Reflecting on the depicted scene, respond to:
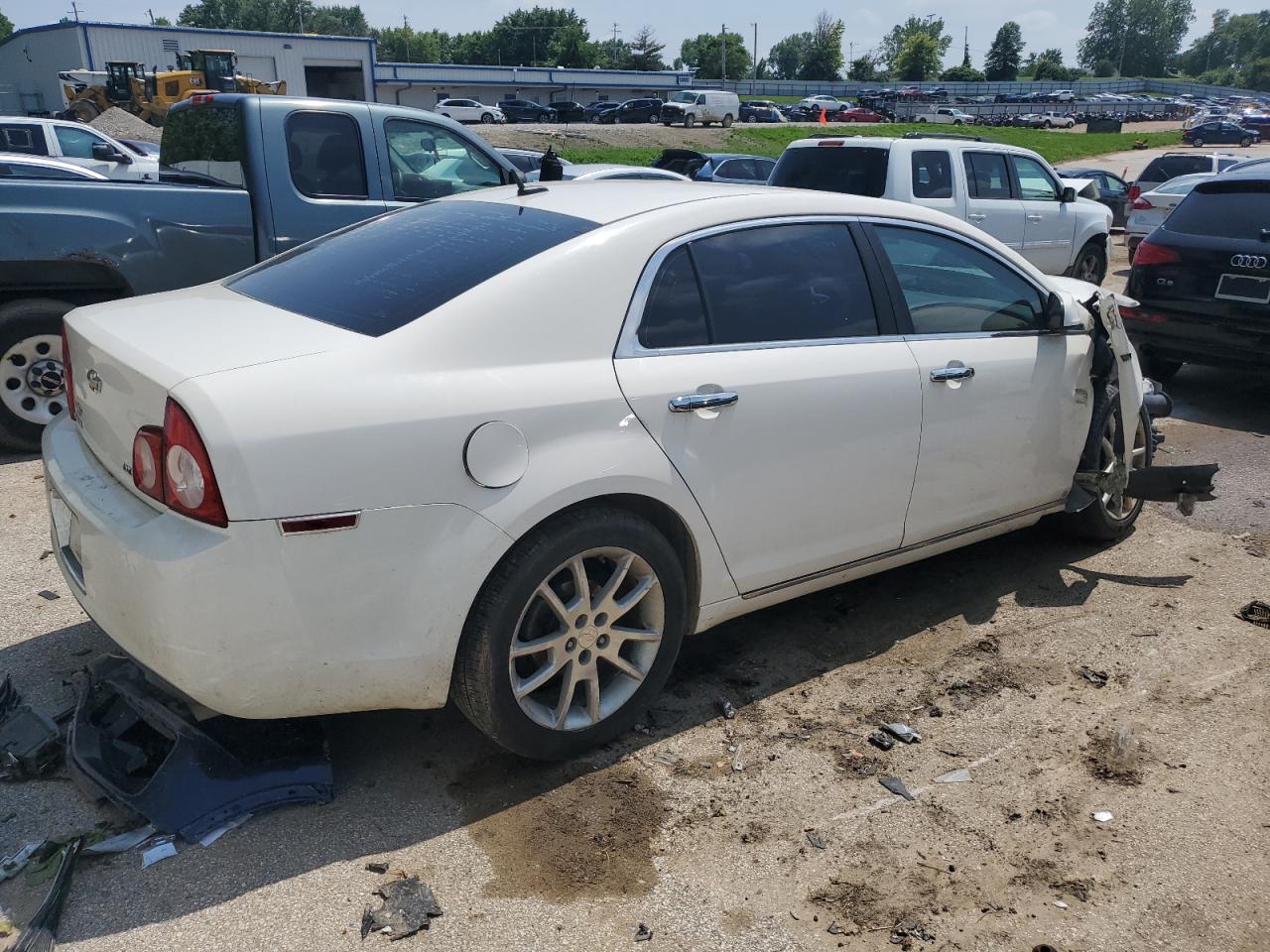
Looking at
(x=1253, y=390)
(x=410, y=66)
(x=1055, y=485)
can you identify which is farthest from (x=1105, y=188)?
(x=410, y=66)

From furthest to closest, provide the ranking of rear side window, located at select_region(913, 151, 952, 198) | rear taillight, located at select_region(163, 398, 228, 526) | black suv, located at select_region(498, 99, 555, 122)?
black suv, located at select_region(498, 99, 555, 122) → rear side window, located at select_region(913, 151, 952, 198) → rear taillight, located at select_region(163, 398, 228, 526)

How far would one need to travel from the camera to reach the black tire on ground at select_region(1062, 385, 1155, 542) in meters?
4.67

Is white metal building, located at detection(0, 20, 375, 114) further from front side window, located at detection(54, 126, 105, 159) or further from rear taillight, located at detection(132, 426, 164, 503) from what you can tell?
rear taillight, located at detection(132, 426, 164, 503)

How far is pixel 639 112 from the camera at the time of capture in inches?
2242

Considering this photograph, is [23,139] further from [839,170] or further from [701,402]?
[701,402]

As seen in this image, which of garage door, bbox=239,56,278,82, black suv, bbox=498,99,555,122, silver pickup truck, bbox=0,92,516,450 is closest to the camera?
silver pickup truck, bbox=0,92,516,450

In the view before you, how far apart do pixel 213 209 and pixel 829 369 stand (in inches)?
174

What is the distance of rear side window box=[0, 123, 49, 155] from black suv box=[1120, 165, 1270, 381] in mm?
14453

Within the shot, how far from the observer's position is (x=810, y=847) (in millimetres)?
2963

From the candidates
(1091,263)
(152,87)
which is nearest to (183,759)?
(1091,263)

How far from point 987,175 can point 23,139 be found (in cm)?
1335

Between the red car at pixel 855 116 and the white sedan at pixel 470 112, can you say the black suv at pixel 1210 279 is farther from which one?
the red car at pixel 855 116

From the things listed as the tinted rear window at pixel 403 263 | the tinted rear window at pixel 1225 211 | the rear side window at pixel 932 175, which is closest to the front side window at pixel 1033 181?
the rear side window at pixel 932 175

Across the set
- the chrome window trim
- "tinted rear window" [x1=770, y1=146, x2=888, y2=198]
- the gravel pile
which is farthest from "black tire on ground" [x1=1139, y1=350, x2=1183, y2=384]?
the gravel pile
